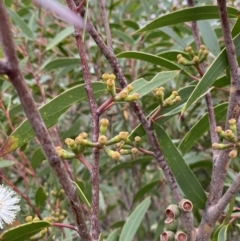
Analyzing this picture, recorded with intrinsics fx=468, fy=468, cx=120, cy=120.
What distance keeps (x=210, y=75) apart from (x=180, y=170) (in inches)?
8.1

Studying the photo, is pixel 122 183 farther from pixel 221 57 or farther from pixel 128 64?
pixel 221 57

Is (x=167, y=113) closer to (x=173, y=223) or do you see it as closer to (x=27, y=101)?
(x=173, y=223)

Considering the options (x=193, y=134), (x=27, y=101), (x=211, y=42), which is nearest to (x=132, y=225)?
(x=193, y=134)

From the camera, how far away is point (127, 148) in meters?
0.87

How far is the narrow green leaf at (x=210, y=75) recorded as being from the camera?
2.76 ft

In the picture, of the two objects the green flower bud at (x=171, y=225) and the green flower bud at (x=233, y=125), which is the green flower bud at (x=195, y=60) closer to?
the green flower bud at (x=233, y=125)

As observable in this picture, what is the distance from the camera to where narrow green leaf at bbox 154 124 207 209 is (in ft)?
3.04

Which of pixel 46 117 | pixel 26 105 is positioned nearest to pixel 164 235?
pixel 46 117

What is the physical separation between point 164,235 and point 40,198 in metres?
0.64

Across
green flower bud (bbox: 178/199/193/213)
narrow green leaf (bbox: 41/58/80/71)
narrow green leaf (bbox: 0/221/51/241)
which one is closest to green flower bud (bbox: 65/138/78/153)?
narrow green leaf (bbox: 0/221/51/241)

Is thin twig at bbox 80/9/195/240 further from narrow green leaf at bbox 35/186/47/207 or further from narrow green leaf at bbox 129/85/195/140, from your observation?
narrow green leaf at bbox 35/186/47/207

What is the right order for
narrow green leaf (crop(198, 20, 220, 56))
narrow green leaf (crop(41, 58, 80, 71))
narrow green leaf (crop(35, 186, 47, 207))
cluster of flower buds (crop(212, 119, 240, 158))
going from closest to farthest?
cluster of flower buds (crop(212, 119, 240, 158)) → narrow green leaf (crop(198, 20, 220, 56)) → narrow green leaf (crop(35, 186, 47, 207)) → narrow green leaf (crop(41, 58, 80, 71))

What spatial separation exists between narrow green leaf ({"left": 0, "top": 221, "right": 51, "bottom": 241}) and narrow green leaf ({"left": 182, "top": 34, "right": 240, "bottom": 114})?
0.32 meters

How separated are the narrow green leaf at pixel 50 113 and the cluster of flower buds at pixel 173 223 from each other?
10.2 inches
